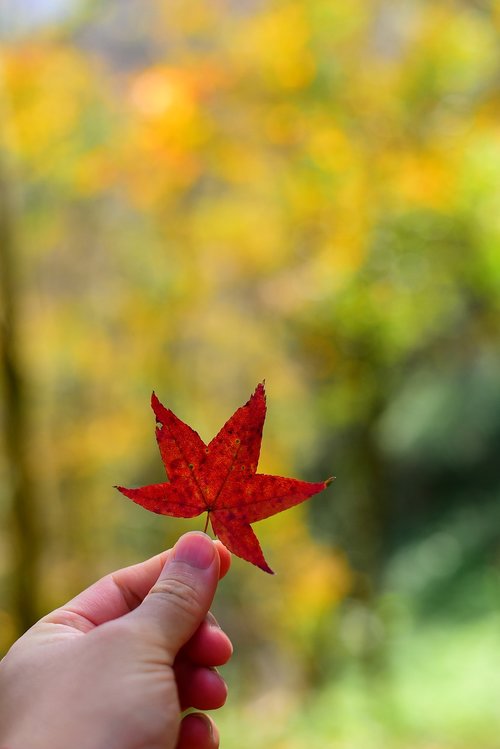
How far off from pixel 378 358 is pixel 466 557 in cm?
298

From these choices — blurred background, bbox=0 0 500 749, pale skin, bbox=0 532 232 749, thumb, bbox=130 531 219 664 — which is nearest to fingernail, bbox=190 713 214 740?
pale skin, bbox=0 532 232 749

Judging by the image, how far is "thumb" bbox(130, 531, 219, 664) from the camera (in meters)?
0.72

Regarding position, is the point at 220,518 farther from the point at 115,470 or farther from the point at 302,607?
the point at 115,470

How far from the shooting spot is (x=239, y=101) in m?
3.94

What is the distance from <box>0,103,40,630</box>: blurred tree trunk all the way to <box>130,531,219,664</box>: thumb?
277 centimetres

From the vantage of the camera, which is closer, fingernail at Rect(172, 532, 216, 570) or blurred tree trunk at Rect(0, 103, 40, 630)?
fingernail at Rect(172, 532, 216, 570)

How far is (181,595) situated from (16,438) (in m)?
2.96

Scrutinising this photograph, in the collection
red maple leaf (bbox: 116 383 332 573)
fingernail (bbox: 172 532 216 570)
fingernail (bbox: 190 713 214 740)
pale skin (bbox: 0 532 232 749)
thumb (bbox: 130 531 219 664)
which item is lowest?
fingernail (bbox: 190 713 214 740)

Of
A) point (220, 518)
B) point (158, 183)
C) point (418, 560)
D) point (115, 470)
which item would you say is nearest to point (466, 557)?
point (418, 560)

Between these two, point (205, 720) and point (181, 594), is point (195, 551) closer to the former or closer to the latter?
point (181, 594)

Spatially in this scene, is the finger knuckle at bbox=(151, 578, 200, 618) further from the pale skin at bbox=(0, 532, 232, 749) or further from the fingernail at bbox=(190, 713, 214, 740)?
the fingernail at bbox=(190, 713, 214, 740)

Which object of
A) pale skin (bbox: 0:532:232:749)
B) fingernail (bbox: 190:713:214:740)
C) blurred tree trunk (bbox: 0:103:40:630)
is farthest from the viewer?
blurred tree trunk (bbox: 0:103:40:630)

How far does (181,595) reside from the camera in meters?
0.74

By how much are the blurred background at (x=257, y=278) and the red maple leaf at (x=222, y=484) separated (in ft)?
9.01
